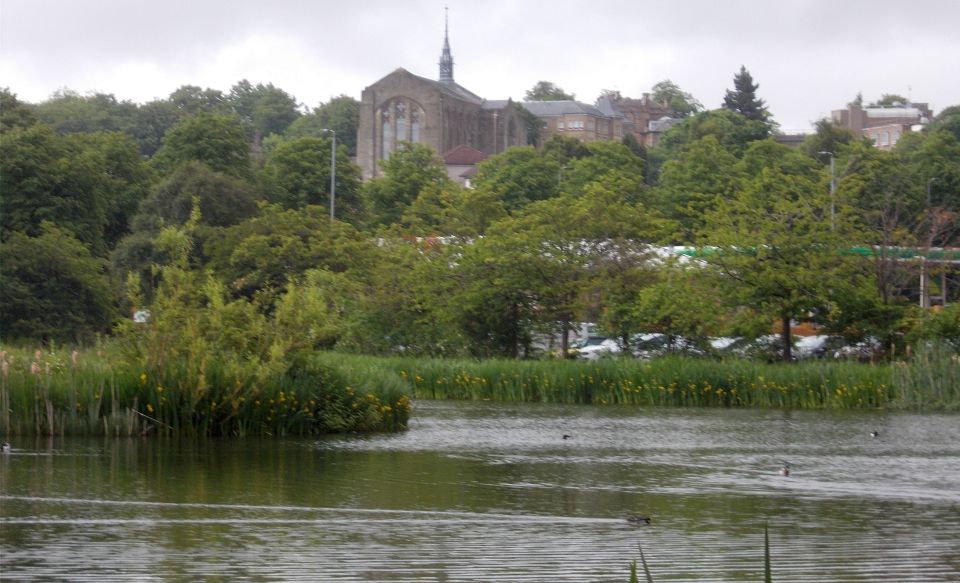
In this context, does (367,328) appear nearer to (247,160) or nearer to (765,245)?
(765,245)

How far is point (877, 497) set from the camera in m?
16.8

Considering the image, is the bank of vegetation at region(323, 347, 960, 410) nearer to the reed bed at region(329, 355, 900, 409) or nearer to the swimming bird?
the reed bed at region(329, 355, 900, 409)

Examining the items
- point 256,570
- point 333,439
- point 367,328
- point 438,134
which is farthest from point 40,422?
point 438,134

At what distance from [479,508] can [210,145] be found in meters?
57.7

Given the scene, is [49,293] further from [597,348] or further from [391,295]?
[597,348]

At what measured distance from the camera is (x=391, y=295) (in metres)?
44.8

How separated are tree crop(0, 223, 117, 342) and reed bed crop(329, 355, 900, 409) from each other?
11728 millimetres

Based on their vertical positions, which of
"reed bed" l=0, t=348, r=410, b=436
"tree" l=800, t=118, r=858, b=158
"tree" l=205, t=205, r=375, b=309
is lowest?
"reed bed" l=0, t=348, r=410, b=436

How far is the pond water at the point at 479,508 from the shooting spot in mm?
11781

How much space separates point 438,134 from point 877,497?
123861mm

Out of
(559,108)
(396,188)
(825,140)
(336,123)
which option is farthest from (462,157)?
(396,188)

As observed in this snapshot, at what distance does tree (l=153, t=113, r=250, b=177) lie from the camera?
70375 mm

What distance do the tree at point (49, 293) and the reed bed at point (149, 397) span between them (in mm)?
19163

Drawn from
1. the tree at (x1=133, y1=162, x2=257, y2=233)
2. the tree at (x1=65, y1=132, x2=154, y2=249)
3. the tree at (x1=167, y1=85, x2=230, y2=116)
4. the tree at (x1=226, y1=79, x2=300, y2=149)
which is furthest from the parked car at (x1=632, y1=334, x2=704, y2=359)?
the tree at (x1=226, y1=79, x2=300, y2=149)
